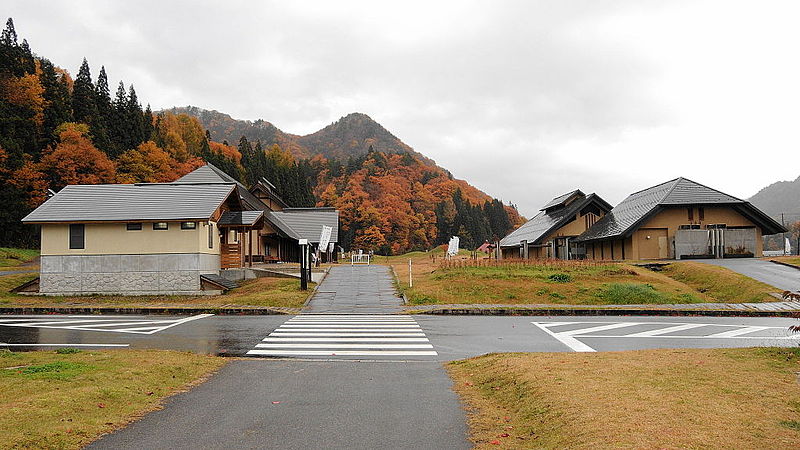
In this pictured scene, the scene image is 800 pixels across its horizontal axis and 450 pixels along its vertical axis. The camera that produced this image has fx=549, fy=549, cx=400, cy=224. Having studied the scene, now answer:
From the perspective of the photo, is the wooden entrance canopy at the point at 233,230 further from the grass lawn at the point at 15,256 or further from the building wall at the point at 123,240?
the grass lawn at the point at 15,256

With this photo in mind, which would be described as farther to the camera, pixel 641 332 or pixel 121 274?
pixel 121 274

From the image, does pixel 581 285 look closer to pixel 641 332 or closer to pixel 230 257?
pixel 641 332

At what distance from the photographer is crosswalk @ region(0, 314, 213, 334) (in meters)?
14.2

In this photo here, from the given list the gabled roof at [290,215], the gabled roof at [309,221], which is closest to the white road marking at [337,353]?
the gabled roof at [290,215]

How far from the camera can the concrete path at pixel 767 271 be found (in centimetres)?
2200

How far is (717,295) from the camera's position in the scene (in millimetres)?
21312

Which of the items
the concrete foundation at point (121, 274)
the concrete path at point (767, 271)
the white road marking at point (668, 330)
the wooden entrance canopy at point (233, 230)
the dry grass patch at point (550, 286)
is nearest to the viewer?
the white road marking at point (668, 330)

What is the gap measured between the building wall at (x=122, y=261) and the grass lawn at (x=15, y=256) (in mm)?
15159

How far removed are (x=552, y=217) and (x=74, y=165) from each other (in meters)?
39.1

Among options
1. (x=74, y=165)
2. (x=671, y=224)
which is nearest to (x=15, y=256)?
(x=74, y=165)

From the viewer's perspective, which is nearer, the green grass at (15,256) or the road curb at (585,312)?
the road curb at (585,312)

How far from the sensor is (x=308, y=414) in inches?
245

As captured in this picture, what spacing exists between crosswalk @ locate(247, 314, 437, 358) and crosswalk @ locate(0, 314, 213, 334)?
131 inches

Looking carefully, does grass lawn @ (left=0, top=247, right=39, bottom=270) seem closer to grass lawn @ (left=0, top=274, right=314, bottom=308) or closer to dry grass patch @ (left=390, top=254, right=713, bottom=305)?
grass lawn @ (left=0, top=274, right=314, bottom=308)
